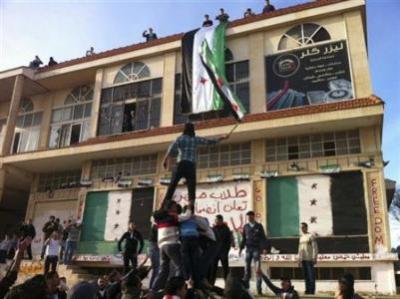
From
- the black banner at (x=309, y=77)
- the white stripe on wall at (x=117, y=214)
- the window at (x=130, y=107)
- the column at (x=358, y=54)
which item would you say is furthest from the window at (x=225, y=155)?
the column at (x=358, y=54)

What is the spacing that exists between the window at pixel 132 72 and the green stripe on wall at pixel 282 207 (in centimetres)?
913

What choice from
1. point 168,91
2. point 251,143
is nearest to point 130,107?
point 168,91

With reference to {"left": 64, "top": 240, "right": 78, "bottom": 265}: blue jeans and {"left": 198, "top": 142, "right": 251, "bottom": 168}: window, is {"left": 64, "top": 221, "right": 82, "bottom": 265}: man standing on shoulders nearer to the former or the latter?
{"left": 64, "top": 240, "right": 78, "bottom": 265}: blue jeans

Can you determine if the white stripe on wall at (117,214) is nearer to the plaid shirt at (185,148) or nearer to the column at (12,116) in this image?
the column at (12,116)

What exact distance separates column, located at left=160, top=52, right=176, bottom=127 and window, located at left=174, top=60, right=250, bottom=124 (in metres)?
Answer: 0.24

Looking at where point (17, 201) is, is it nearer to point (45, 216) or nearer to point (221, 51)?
point (45, 216)

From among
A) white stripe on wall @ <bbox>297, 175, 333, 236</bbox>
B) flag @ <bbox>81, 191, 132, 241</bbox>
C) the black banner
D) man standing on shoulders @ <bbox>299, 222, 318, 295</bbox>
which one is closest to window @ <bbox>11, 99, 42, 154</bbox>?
flag @ <bbox>81, 191, 132, 241</bbox>

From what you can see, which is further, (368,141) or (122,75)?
(122,75)

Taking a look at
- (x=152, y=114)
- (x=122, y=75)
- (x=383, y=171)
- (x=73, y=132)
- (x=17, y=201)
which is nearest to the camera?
(x=383, y=171)

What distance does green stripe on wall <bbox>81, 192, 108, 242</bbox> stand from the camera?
2034cm

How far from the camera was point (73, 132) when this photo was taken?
80.4 feet

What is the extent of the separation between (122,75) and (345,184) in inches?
506

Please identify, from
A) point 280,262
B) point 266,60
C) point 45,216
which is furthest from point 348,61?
point 45,216

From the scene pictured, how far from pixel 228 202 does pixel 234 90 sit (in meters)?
5.32
